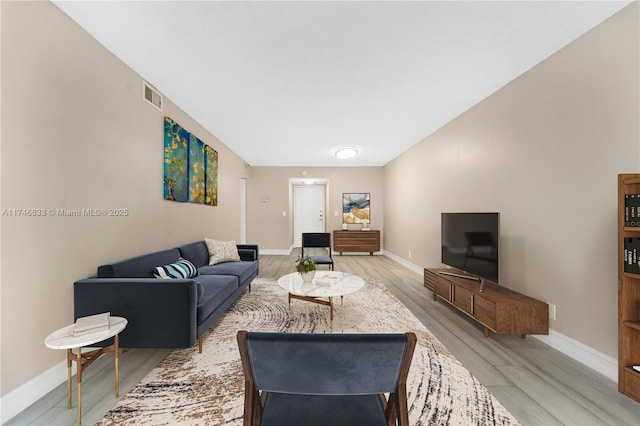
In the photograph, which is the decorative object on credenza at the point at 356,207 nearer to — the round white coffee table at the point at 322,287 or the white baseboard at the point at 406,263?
the white baseboard at the point at 406,263

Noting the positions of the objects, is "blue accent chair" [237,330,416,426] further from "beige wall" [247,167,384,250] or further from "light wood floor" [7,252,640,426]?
"beige wall" [247,167,384,250]

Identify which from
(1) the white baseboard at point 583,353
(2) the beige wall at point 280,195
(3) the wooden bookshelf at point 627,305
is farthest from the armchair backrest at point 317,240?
(3) the wooden bookshelf at point 627,305

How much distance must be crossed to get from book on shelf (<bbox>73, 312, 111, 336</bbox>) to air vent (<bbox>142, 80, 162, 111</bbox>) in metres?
2.24

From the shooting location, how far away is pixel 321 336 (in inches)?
28.6

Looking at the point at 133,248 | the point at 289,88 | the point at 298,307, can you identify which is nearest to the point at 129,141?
the point at 133,248

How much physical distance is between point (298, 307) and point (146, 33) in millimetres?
3092

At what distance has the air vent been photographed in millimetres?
2695

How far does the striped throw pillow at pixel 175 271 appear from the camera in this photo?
2.36 metres

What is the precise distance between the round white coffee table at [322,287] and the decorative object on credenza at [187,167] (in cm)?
187

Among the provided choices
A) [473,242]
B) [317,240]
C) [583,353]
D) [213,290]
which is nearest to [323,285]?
[213,290]

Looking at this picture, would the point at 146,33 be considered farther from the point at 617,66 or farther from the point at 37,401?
the point at 617,66

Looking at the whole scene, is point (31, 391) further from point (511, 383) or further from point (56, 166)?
point (511, 383)

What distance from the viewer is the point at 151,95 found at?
2799 millimetres

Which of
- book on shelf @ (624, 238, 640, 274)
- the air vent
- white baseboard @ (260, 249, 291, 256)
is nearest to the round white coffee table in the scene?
book on shelf @ (624, 238, 640, 274)
